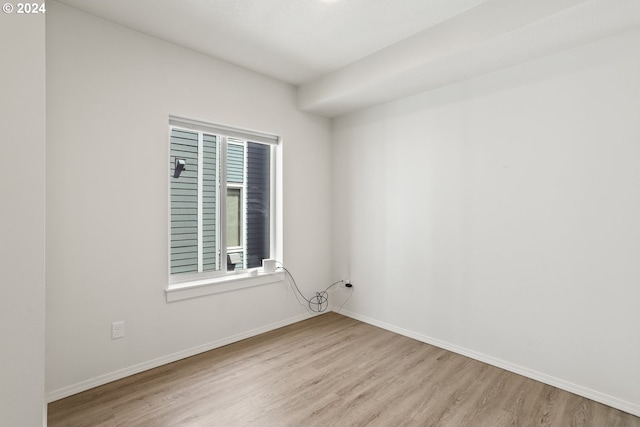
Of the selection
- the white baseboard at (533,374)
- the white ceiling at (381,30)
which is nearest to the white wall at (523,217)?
the white baseboard at (533,374)

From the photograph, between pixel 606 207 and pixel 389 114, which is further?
pixel 389 114

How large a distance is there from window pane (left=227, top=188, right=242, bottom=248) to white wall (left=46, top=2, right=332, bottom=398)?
1.76 feet

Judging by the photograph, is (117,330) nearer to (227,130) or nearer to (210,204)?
(210,204)

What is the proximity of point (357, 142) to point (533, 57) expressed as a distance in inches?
71.3

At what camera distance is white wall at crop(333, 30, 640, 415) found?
207 cm

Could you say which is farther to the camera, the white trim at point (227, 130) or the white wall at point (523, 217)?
the white trim at point (227, 130)

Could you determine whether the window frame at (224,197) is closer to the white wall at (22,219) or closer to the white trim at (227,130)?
the white trim at (227,130)

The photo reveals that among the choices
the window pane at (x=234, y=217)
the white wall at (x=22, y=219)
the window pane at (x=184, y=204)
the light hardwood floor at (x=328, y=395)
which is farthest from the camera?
the window pane at (x=234, y=217)

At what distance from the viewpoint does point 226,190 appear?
311cm

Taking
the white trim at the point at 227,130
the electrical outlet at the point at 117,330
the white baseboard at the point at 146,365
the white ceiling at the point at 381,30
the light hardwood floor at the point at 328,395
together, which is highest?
the white ceiling at the point at 381,30

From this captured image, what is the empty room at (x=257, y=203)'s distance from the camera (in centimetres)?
192

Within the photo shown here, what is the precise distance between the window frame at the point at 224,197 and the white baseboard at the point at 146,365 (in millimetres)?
489

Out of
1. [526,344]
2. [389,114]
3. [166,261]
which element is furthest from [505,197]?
[166,261]

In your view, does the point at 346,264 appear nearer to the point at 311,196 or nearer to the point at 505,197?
the point at 311,196
